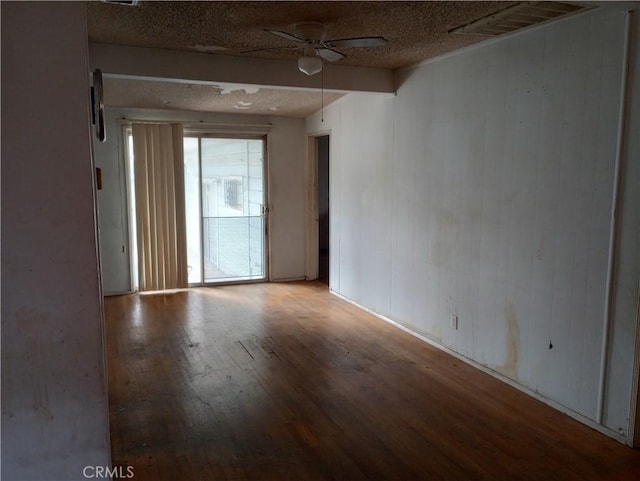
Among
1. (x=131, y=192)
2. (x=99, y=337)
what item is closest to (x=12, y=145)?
(x=99, y=337)

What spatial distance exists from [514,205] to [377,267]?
2.04m

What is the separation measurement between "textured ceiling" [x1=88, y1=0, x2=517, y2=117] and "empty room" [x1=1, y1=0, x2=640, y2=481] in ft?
0.07

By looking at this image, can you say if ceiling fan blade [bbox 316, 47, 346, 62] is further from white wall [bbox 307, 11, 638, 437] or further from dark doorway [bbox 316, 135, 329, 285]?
dark doorway [bbox 316, 135, 329, 285]

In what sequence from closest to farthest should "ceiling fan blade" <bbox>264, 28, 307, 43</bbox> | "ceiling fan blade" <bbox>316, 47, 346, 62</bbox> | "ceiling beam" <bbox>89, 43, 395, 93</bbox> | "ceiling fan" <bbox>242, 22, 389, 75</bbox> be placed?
"ceiling fan blade" <bbox>264, 28, 307, 43</bbox> < "ceiling fan" <bbox>242, 22, 389, 75</bbox> < "ceiling fan blade" <bbox>316, 47, 346, 62</bbox> < "ceiling beam" <bbox>89, 43, 395, 93</bbox>

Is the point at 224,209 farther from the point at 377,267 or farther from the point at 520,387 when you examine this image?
the point at 520,387

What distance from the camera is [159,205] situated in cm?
632

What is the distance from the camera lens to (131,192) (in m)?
6.27

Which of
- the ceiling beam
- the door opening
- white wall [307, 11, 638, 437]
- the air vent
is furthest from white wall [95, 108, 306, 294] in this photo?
the air vent

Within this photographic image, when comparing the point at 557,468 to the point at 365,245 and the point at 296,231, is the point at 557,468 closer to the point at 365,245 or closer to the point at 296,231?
the point at 365,245

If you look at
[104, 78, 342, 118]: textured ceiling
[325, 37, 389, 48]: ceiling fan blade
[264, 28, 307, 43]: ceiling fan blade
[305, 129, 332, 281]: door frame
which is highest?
[104, 78, 342, 118]: textured ceiling

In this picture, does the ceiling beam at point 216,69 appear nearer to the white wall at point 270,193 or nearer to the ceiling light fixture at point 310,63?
the ceiling light fixture at point 310,63

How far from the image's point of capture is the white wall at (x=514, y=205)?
2881 millimetres

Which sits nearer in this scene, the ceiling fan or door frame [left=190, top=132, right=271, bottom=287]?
the ceiling fan

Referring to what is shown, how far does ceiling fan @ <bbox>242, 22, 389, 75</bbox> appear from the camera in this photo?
3.12 metres
